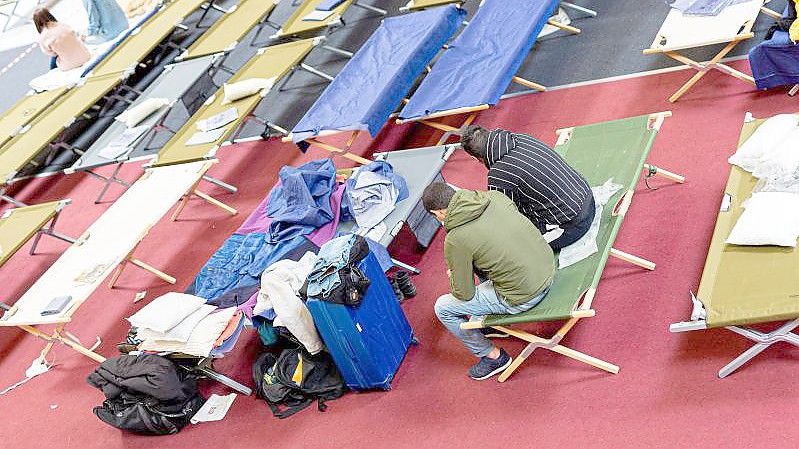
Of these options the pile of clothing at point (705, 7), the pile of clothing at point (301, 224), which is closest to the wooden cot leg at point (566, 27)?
the pile of clothing at point (705, 7)

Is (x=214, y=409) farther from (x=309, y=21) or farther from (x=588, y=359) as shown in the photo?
(x=309, y=21)

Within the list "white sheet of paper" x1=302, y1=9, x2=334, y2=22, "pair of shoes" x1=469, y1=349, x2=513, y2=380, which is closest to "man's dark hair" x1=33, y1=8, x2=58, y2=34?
"white sheet of paper" x1=302, y1=9, x2=334, y2=22

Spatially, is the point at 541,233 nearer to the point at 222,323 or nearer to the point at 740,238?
the point at 740,238

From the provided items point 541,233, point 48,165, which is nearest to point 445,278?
point 541,233

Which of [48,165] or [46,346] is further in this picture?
[48,165]

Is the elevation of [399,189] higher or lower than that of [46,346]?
higher

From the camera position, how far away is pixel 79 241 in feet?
21.0

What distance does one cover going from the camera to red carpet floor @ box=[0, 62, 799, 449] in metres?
3.92

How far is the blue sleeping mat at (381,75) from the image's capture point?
20.7 feet

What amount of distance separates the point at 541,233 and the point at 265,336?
1889 mm

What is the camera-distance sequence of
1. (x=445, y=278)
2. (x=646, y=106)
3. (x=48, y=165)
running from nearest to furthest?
1. (x=445, y=278)
2. (x=646, y=106)
3. (x=48, y=165)

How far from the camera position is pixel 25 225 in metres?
6.84

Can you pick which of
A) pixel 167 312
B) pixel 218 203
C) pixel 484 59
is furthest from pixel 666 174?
pixel 218 203

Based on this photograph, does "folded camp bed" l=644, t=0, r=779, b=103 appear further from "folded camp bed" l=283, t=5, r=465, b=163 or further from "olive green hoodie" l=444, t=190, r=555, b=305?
"olive green hoodie" l=444, t=190, r=555, b=305
